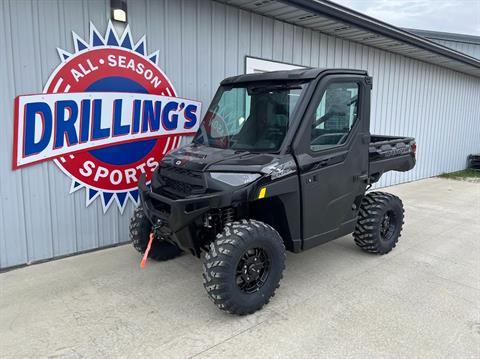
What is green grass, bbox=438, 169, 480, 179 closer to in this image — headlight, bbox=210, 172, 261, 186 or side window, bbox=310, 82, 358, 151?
side window, bbox=310, 82, 358, 151

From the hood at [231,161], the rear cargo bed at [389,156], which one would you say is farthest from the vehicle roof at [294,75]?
the rear cargo bed at [389,156]

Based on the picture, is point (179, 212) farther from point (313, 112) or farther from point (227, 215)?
point (313, 112)

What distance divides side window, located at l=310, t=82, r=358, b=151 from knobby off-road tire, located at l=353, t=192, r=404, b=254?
1.03 m

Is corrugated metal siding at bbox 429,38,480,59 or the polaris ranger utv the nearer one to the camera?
the polaris ranger utv

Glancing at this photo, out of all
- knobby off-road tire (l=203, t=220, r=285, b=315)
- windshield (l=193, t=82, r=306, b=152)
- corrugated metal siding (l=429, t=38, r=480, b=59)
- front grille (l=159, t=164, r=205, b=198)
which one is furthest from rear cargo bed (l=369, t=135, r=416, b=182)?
corrugated metal siding (l=429, t=38, r=480, b=59)

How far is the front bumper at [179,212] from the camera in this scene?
290cm

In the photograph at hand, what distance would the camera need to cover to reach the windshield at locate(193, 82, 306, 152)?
3434mm

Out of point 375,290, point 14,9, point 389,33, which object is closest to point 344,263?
point 375,290

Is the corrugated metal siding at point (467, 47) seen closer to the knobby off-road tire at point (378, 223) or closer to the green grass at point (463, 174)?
the green grass at point (463, 174)

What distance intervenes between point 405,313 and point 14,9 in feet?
15.5

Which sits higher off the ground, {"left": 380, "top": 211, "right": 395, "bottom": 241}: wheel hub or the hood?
the hood

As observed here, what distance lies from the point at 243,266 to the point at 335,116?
5.70ft

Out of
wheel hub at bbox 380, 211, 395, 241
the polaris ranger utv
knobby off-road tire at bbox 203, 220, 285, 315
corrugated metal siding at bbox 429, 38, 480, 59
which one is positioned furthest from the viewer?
corrugated metal siding at bbox 429, 38, 480, 59

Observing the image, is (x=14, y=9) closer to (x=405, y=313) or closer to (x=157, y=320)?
(x=157, y=320)
